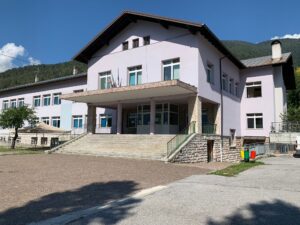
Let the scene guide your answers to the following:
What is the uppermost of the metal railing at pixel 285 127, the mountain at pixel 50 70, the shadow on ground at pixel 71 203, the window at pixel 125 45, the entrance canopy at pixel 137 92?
the mountain at pixel 50 70

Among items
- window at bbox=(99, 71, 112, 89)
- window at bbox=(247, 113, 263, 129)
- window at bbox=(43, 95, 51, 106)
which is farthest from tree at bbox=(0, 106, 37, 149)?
window at bbox=(247, 113, 263, 129)

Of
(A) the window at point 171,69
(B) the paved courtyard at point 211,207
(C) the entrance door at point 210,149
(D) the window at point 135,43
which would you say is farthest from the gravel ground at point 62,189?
(D) the window at point 135,43

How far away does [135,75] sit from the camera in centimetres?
2459

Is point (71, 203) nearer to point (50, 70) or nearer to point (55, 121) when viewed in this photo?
point (55, 121)

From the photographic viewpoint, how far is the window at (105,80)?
1038 inches

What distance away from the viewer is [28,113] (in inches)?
1041

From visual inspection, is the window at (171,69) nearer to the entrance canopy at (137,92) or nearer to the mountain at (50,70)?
the entrance canopy at (137,92)

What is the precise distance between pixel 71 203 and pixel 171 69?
1727cm

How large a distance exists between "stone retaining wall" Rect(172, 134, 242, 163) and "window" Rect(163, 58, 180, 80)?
5483 mm

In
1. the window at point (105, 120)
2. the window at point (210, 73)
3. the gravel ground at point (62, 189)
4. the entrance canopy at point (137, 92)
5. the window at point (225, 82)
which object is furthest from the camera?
the window at point (105, 120)

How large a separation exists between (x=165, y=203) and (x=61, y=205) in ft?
7.73

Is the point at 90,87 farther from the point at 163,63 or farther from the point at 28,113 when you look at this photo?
the point at 163,63

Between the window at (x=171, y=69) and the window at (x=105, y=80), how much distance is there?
5.93 meters

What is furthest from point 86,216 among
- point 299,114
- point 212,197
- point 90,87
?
point 299,114
